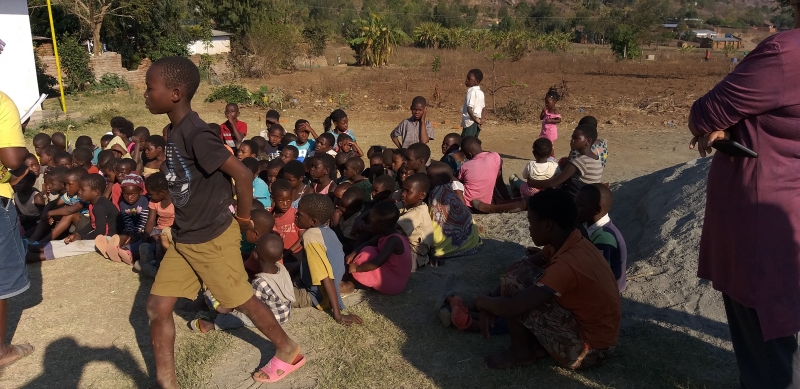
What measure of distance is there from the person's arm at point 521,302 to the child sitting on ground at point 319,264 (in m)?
1.16

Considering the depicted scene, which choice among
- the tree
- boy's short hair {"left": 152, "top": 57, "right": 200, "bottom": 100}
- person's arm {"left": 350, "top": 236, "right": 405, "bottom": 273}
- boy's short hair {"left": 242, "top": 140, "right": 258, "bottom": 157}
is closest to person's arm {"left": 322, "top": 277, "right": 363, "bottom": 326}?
person's arm {"left": 350, "top": 236, "right": 405, "bottom": 273}

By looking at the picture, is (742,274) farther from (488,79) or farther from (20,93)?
(488,79)

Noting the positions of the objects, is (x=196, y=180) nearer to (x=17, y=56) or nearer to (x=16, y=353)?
(x=16, y=353)

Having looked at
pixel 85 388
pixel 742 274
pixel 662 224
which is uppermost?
pixel 742 274

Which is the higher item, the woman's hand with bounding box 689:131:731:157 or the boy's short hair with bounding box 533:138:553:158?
the woman's hand with bounding box 689:131:731:157

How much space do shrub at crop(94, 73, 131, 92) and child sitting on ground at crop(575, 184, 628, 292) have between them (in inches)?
697

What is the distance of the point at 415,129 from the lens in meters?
7.55

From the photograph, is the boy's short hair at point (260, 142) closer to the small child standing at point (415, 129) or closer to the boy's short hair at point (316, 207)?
the small child standing at point (415, 129)

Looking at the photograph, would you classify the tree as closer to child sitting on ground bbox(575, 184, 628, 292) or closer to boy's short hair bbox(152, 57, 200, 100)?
boy's short hair bbox(152, 57, 200, 100)

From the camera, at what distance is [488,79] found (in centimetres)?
2102

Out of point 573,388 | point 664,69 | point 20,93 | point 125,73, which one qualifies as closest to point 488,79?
point 664,69

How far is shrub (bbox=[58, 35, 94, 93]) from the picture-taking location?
59.7ft

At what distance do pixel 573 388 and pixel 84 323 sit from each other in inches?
127

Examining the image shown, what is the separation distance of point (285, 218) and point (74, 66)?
1648 cm
